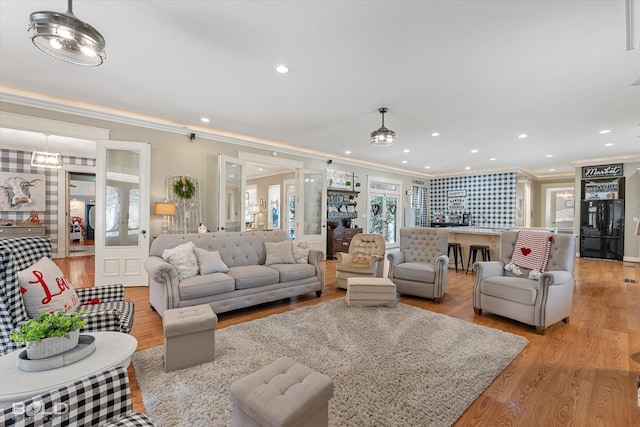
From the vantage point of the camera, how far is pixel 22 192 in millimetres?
6852

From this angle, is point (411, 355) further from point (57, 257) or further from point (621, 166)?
point (621, 166)

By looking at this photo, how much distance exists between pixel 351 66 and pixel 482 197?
9341 mm

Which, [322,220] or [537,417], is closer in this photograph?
[537,417]

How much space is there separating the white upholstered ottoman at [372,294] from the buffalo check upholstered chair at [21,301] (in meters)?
2.45

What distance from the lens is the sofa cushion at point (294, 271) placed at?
12.8 feet

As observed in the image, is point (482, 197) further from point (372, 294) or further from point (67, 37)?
point (67, 37)

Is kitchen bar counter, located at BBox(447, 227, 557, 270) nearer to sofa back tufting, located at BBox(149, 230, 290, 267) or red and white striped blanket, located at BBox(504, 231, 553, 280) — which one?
red and white striped blanket, located at BBox(504, 231, 553, 280)

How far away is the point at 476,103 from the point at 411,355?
3.38m

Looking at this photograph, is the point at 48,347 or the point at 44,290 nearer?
the point at 48,347

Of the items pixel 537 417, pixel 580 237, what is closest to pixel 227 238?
pixel 537 417

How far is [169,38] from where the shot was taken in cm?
256

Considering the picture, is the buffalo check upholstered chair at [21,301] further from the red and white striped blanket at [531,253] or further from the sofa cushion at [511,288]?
the red and white striped blanket at [531,253]

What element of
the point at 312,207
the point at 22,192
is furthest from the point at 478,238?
the point at 22,192

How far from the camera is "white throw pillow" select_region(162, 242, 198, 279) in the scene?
3.31 meters
